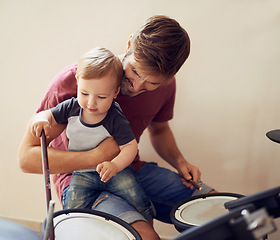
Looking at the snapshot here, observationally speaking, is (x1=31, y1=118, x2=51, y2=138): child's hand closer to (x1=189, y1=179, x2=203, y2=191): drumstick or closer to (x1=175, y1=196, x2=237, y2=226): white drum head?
(x1=175, y1=196, x2=237, y2=226): white drum head

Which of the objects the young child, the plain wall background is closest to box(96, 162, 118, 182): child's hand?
the young child

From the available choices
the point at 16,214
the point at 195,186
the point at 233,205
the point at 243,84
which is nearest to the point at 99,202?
the point at 195,186

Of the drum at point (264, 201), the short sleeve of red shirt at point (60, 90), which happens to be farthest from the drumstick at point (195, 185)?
the drum at point (264, 201)

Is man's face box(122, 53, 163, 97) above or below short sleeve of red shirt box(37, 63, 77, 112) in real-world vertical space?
above

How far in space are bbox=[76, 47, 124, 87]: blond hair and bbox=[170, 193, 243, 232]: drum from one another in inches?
17.9

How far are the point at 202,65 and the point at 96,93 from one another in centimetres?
73

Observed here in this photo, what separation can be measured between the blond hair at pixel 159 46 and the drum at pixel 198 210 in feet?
1.44

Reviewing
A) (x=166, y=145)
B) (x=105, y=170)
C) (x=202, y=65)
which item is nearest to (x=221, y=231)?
(x=105, y=170)

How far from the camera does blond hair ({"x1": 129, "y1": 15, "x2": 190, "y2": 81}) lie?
1.15 m

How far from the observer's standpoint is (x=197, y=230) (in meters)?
0.54

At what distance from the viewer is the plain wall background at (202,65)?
1.62 meters

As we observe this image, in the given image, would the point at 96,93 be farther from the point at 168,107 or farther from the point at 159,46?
the point at 168,107

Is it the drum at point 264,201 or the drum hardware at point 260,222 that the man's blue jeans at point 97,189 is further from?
the drum hardware at point 260,222

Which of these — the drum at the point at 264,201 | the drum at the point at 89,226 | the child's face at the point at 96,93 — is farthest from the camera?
the child's face at the point at 96,93
